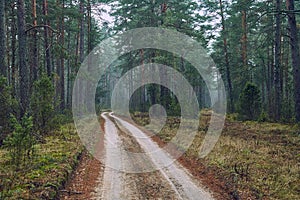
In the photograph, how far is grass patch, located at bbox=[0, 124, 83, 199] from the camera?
20.4 ft

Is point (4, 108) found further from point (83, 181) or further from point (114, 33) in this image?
point (114, 33)

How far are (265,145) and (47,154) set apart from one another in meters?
8.47

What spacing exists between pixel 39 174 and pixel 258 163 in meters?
6.36

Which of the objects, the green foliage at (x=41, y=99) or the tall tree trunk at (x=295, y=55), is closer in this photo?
the green foliage at (x=41, y=99)

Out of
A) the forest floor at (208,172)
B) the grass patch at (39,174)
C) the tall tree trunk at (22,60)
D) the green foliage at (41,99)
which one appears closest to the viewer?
the grass patch at (39,174)

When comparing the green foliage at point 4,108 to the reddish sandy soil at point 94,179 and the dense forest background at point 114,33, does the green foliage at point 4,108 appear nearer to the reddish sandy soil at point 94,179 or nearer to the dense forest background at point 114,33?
the dense forest background at point 114,33

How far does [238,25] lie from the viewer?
1246 inches

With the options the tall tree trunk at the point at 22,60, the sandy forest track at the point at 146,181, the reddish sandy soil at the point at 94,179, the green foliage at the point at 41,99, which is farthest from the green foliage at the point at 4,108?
the sandy forest track at the point at 146,181

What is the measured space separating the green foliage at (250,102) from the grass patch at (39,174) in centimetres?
1358

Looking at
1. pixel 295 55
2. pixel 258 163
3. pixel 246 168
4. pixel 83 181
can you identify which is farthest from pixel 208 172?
pixel 295 55

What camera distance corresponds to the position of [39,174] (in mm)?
7531

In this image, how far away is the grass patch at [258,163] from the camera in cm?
700

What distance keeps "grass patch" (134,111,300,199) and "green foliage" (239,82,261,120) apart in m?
5.47

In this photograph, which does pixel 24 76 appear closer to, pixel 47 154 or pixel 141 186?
pixel 47 154
